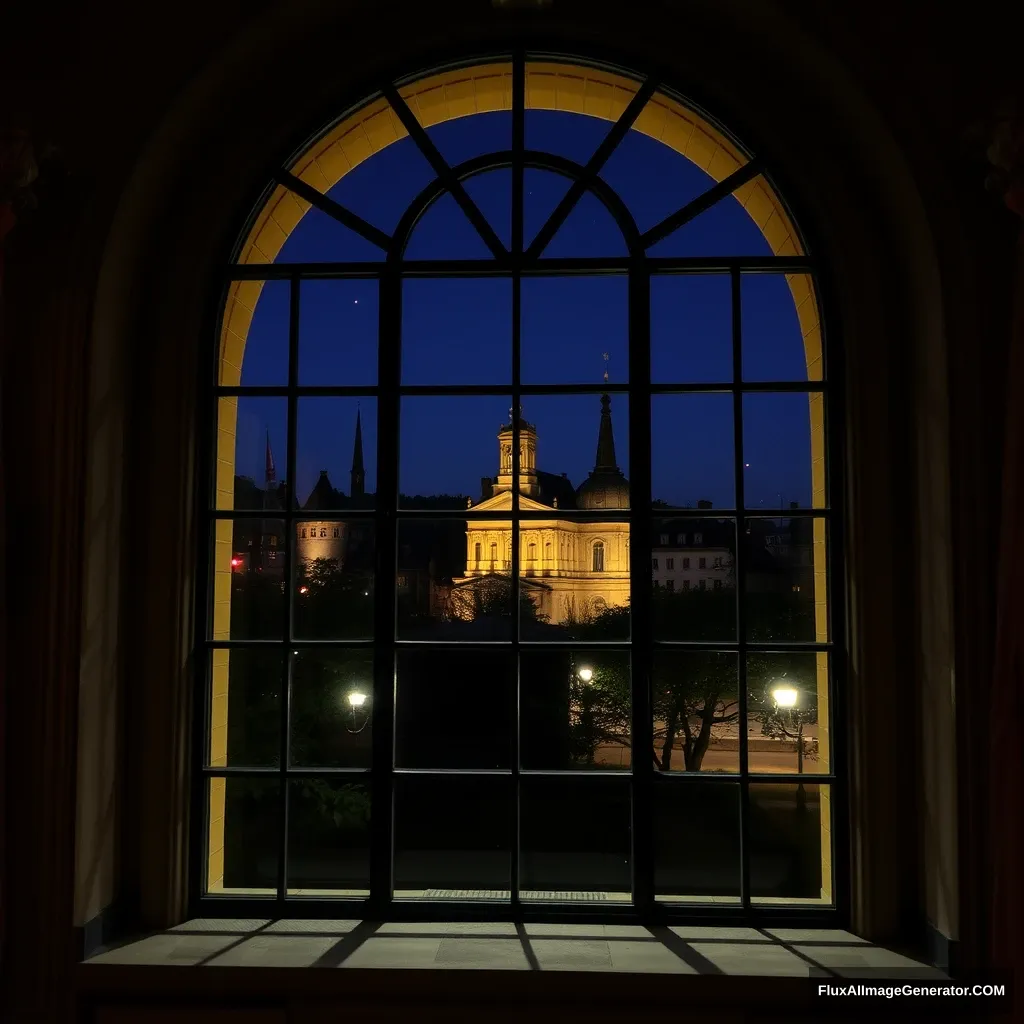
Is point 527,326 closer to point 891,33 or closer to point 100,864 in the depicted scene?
point 891,33

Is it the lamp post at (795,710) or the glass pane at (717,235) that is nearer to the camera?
the lamp post at (795,710)

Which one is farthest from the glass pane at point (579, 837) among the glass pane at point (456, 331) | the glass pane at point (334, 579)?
the glass pane at point (456, 331)

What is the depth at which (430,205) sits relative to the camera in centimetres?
289

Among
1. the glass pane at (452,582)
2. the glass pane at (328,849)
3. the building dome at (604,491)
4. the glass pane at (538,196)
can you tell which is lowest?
the glass pane at (328,849)

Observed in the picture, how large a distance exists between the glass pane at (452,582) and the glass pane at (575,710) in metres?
0.21

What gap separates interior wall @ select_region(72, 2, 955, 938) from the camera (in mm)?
2531

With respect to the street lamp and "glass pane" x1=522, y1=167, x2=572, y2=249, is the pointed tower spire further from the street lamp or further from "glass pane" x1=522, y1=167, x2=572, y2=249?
"glass pane" x1=522, y1=167, x2=572, y2=249

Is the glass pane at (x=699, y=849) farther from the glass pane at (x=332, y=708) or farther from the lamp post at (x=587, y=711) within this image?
the glass pane at (x=332, y=708)

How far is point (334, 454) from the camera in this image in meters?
2.82

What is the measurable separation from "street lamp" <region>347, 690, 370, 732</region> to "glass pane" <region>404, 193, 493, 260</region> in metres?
1.55

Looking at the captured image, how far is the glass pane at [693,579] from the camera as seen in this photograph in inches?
107

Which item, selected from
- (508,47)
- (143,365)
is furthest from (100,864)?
(508,47)

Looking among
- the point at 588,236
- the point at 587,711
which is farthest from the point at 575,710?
the point at 588,236

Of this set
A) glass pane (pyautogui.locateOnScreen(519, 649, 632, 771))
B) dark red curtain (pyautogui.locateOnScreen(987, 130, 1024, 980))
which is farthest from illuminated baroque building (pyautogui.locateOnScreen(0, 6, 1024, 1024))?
glass pane (pyautogui.locateOnScreen(519, 649, 632, 771))
